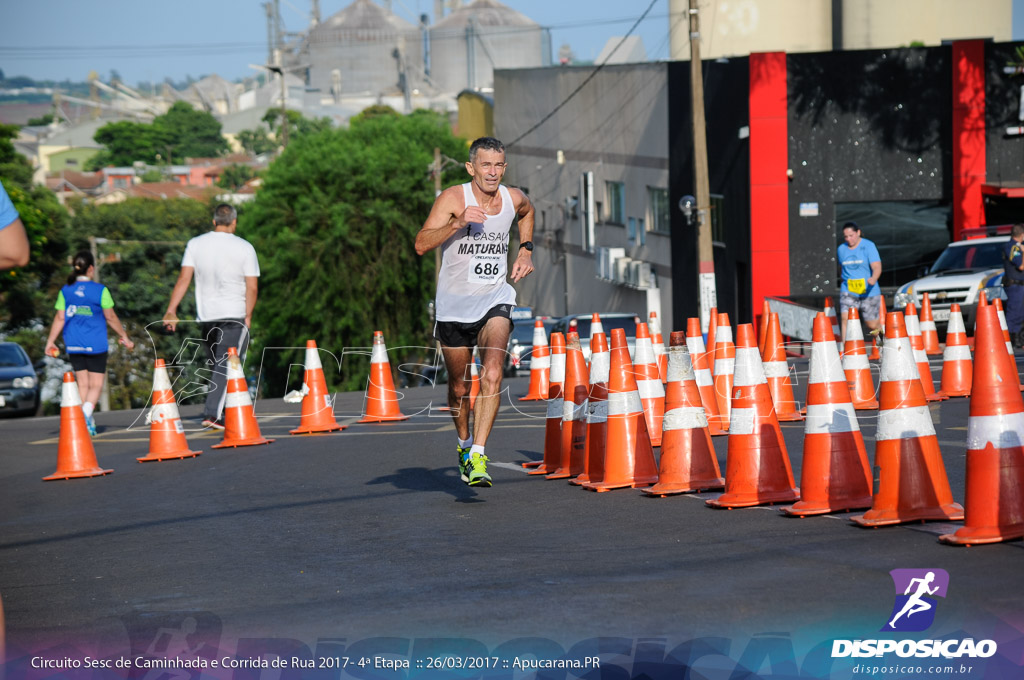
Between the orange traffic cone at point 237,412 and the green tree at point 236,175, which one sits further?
the green tree at point 236,175

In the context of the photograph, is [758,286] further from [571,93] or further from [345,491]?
[345,491]

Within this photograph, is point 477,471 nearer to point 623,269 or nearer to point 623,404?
point 623,404

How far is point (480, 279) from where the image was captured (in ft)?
28.3

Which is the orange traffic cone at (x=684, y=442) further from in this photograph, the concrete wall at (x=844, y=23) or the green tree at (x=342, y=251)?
the concrete wall at (x=844, y=23)

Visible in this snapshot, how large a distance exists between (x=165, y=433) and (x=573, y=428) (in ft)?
15.1

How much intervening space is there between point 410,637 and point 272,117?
156 meters

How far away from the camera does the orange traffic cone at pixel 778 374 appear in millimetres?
9734

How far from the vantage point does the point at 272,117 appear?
157 meters

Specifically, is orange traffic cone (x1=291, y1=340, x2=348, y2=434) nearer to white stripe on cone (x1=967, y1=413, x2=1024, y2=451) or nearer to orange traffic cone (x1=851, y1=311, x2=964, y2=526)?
orange traffic cone (x1=851, y1=311, x2=964, y2=526)

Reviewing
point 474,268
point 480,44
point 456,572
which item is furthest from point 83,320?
point 480,44

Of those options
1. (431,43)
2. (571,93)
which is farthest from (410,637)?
(431,43)

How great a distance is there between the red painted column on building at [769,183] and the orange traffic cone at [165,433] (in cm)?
2226

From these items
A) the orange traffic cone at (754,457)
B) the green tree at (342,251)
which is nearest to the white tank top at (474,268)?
the orange traffic cone at (754,457)

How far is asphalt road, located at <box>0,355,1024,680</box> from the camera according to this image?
489 centimetres
